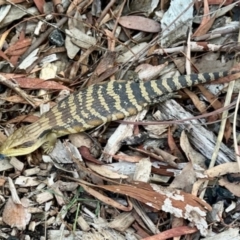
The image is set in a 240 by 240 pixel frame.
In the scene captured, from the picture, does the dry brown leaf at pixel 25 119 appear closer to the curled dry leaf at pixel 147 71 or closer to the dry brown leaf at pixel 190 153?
the curled dry leaf at pixel 147 71

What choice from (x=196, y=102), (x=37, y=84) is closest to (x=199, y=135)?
(x=196, y=102)

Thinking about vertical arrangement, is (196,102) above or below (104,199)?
above

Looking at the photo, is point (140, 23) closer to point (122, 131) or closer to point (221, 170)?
point (122, 131)

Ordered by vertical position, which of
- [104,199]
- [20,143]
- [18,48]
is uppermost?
[18,48]

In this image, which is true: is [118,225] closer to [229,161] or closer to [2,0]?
[229,161]

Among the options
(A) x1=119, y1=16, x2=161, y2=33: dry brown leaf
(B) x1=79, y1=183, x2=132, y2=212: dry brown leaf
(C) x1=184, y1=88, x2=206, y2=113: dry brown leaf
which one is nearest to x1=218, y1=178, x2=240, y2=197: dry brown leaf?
(C) x1=184, y1=88, x2=206, y2=113: dry brown leaf

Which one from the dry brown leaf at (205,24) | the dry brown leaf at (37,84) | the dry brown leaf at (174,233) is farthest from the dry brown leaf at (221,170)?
the dry brown leaf at (37,84)

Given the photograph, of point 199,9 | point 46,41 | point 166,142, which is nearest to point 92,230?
point 166,142

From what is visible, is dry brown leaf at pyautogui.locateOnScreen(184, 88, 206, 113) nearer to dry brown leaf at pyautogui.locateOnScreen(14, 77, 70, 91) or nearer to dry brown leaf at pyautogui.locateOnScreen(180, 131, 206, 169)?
dry brown leaf at pyautogui.locateOnScreen(180, 131, 206, 169)
